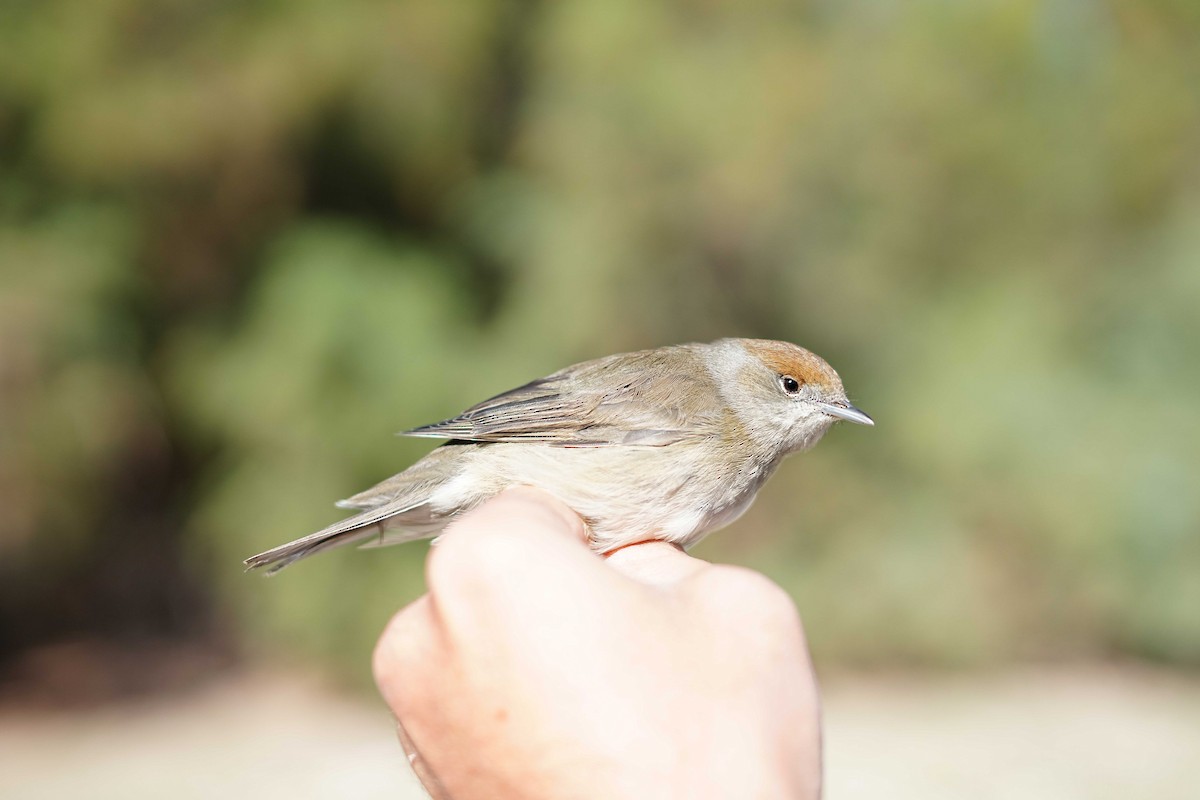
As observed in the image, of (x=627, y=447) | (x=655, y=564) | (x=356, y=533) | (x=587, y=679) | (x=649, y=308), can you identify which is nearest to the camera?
(x=587, y=679)

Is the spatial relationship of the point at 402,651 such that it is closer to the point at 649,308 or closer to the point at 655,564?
the point at 655,564

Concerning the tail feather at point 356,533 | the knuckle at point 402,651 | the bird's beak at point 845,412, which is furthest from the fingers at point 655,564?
the bird's beak at point 845,412

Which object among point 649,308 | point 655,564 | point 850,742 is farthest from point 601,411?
point 850,742

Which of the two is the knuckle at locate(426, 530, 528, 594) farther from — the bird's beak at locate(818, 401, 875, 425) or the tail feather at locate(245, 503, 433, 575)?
the bird's beak at locate(818, 401, 875, 425)

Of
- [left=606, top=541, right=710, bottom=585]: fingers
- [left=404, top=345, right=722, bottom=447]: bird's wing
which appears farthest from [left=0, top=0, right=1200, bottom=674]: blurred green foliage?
[left=606, top=541, right=710, bottom=585]: fingers

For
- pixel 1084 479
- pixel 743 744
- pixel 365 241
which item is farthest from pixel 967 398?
pixel 743 744
